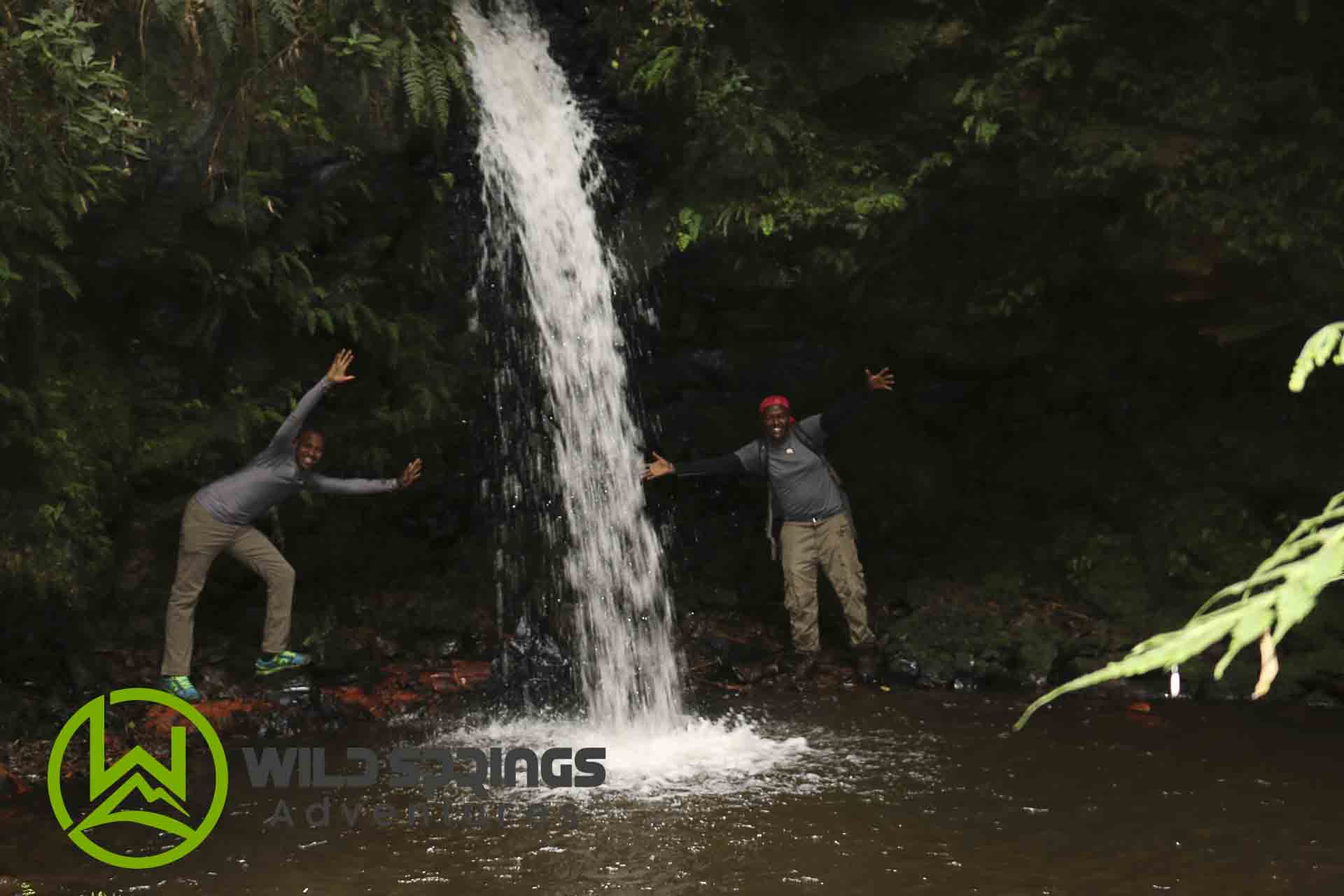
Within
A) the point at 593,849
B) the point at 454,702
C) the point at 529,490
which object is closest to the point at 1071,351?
the point at 529,490

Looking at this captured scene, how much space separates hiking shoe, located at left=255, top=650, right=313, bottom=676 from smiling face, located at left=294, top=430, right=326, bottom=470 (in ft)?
4.78

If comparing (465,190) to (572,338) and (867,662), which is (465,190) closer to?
(572,338)

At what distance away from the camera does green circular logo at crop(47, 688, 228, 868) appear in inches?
267

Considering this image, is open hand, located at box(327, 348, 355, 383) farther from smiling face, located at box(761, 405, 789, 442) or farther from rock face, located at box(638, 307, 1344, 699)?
smiling face, located at box(761, 405, 789, 442)

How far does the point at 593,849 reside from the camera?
21.6 feet

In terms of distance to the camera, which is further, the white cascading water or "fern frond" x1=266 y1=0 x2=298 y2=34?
the white cascading water

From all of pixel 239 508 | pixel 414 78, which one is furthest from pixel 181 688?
pixel 414 78

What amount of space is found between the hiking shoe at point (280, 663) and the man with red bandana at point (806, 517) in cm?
303

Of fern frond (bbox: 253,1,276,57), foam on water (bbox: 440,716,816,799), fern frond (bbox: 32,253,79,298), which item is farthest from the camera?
fern frond (bbox: 253,1,276,57)

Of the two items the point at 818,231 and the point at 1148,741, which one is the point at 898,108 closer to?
the point at 818,231

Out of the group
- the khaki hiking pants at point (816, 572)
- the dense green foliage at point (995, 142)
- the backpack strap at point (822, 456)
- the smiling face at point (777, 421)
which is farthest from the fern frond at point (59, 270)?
the khaki hiking pants at point (816, 572)

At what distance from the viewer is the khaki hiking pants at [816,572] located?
1107 cm

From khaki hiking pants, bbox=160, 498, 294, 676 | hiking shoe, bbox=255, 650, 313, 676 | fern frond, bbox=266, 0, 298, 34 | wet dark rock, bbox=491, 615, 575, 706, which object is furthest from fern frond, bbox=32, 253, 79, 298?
wet dark rock, bbox=491, 615, 575, 706

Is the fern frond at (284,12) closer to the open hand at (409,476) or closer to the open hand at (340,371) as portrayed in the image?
the open hand at (340,371)
